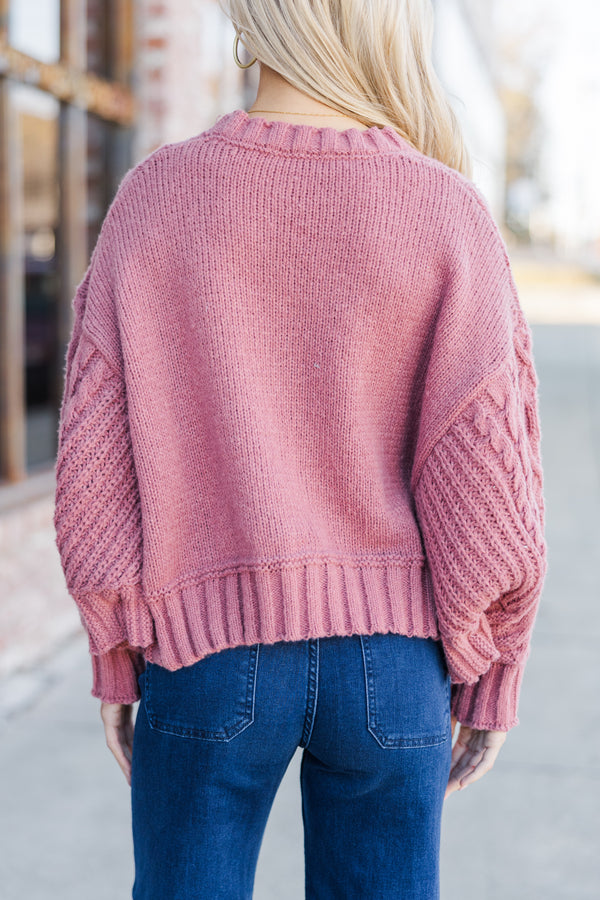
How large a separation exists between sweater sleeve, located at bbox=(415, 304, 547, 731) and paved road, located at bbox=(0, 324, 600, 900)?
1546 mm

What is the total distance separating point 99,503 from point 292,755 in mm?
435

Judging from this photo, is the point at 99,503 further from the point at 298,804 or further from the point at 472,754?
the point at 298,804

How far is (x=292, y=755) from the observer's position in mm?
1330

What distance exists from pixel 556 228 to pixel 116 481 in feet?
189

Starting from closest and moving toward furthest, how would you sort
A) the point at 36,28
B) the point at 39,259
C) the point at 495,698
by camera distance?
the point at 495,698 < the point at 36,28 < the point at 39,259

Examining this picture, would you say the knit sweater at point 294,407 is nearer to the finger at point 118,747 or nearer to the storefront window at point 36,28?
the finger at point 118,747

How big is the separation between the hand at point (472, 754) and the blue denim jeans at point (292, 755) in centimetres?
16

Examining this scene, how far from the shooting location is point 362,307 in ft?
4.26

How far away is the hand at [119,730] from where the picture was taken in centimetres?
150

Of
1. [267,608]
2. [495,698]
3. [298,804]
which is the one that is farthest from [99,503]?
[298,804]

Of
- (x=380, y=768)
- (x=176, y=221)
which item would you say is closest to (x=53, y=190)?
(x=176, y=221)

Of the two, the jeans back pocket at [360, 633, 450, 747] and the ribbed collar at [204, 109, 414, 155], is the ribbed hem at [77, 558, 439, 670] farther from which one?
the ribbed collar at [204, 109, 414, 155]

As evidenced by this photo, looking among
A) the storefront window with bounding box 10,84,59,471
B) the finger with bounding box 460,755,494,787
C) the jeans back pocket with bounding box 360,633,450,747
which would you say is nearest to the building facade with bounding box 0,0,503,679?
the storefront window with bounding box 10,84,59,471

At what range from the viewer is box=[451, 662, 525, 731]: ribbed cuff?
145 cm
